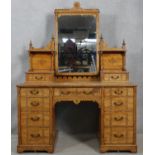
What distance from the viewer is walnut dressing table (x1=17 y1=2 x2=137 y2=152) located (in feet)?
9.41

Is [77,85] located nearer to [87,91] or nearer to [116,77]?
[87,91]

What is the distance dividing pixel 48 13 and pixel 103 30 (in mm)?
738

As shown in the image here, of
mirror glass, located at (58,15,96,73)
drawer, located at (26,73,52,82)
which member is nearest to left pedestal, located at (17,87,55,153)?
drawer, located at (26,73,52,82)

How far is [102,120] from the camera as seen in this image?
9.52 ft

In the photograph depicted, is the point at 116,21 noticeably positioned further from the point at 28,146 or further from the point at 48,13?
the point at 28,146

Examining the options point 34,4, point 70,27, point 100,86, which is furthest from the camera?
point 34,4

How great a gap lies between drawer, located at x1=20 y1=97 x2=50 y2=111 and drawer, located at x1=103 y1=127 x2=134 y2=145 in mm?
703

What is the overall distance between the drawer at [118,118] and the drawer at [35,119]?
62 centimetres

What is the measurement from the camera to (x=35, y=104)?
2.89 meters

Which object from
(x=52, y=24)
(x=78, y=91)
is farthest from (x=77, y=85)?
(x=52, y=24)

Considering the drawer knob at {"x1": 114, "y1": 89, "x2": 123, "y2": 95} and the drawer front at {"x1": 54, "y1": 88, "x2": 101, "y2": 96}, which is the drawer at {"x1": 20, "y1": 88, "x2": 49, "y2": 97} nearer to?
the drawer front at {"x1": 54, "y1": 88, "x2": 101, "y2": 96}

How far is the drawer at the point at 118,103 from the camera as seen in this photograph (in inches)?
113

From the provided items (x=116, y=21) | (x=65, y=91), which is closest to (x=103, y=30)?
(x=116, y=21)

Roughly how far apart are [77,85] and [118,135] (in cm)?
71
